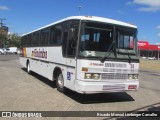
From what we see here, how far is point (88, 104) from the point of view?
10.2 m

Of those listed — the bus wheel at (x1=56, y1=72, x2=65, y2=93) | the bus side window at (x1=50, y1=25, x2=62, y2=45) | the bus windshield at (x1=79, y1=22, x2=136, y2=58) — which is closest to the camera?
the bus windshield at (x1=79, y1=22, x2=136, y2=58)

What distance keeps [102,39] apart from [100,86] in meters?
1.58

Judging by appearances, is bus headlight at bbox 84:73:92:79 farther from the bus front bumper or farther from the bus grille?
Answer: the bus grille

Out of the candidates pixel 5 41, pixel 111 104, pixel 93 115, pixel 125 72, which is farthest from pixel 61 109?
pixel 5 41

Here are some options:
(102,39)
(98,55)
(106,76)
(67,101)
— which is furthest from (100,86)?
(102,39)

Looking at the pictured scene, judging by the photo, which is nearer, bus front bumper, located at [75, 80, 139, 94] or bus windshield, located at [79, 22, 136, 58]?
bus front bumper, located at [75, 80, 139, 94]

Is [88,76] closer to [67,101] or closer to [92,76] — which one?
[92,76]

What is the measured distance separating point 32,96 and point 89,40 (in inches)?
114

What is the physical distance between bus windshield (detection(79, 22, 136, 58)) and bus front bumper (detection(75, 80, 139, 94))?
913 mm

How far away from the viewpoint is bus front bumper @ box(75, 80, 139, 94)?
1007 cm

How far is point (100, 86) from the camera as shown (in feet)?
33.7

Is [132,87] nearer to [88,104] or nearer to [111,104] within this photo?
[111,104]

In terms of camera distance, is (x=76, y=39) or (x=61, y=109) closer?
(x=61, y=109)

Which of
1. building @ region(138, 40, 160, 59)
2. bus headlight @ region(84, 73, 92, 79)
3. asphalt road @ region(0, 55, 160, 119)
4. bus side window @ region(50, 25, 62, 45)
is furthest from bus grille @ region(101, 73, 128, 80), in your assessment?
building @ region(138, 40, 160, 59)
